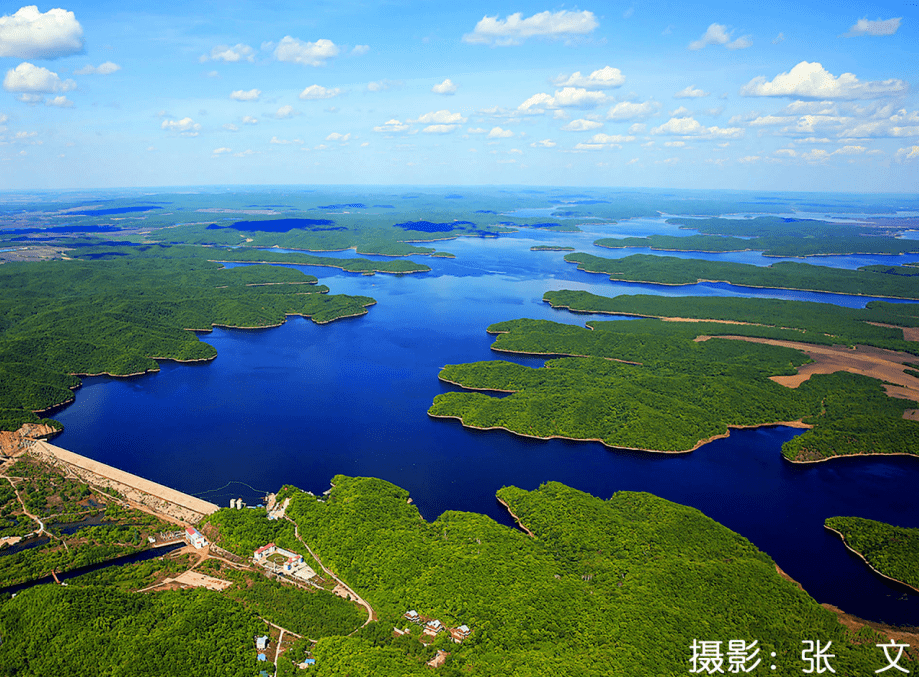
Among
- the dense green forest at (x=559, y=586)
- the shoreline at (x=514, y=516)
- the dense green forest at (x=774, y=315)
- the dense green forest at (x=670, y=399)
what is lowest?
the shoreline at (x=514, y=516)

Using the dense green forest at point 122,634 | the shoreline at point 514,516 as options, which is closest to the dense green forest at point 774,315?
the shoreline at point 514,516

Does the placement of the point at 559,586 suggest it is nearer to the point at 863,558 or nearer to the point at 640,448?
the point at 863,558

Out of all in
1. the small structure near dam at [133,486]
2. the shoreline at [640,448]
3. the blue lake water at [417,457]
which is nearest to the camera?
the small structure near dam at [133,486]

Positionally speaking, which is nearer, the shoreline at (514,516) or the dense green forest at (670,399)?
the shoreline at (514,516)

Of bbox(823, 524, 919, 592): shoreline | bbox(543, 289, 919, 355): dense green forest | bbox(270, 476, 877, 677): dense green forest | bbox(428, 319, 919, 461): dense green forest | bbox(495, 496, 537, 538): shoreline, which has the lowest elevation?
bbox(823, 524, 919, 592): shoreline

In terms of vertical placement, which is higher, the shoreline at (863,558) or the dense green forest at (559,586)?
the dense green forest at (559,586)

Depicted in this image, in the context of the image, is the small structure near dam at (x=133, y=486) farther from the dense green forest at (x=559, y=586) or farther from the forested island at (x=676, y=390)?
the forested island at (x=676, y=390)

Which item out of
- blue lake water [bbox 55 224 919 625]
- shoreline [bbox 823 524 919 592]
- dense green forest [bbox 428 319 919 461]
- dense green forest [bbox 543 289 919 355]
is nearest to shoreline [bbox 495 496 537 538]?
blue lake water [bbox 55 224 919 625]

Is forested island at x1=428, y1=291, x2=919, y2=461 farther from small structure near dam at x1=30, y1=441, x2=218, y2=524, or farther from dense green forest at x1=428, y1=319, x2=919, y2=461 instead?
small structure near dam at x1=30, y1=441, x2=218, y2=524
